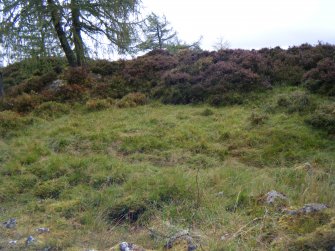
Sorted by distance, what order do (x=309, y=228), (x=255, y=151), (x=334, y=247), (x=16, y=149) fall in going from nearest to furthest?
(x=334, y=247) → (x=309, y=228) → (x=255, y=151) → (x=16, y=149)

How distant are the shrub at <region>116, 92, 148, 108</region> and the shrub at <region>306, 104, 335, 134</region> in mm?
5731

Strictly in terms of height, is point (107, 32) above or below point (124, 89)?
above

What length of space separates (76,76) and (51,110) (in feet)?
8.79

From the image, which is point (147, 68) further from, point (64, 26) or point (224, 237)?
point (224, 237)

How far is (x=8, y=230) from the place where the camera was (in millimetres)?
4930

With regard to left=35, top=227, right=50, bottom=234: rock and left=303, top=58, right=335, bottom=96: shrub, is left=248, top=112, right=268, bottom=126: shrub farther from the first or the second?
left=35, top=227, right=50, bottom=234: rock

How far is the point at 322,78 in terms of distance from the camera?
11602mm

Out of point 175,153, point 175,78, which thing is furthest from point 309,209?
point 175,78

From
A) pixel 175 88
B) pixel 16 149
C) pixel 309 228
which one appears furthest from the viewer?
pixel 175 88

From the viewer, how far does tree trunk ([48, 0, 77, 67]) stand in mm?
15007

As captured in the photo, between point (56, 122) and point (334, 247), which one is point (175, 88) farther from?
point (334, 247)

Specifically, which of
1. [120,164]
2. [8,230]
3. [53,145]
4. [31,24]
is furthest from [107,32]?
[8,230]

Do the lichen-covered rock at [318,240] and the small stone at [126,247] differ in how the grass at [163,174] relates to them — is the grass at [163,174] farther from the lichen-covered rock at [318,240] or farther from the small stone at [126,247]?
the small stone at [126,247]

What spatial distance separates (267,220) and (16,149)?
693cm
